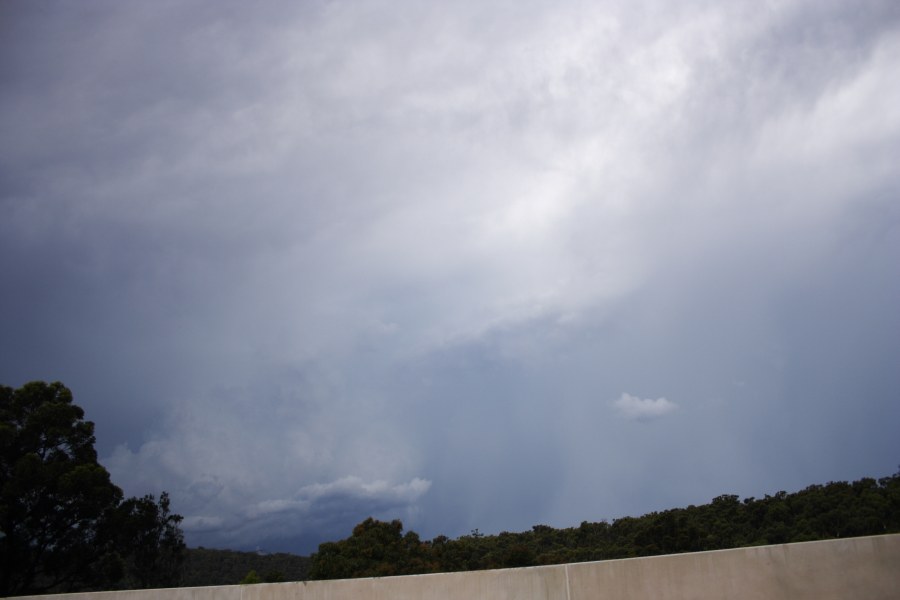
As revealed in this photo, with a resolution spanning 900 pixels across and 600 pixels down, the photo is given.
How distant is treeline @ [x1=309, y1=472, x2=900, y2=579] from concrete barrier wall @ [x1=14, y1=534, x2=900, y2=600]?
21.0m

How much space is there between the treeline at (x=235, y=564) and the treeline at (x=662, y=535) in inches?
446

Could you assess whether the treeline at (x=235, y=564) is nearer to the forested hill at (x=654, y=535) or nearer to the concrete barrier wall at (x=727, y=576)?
the forested hill at (x=654, y=535)

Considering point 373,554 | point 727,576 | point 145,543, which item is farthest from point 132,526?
point 727,576

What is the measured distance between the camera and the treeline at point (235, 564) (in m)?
41.6

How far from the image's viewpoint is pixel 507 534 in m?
41.0

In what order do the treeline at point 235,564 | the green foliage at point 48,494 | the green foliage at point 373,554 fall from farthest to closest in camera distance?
the treeline at point 235,564 < the green foliage at point 373,554 < the green foliage at point 48,494

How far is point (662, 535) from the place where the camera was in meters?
30.6

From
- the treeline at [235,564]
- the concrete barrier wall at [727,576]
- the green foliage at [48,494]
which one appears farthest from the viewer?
the treeline at [235,564]

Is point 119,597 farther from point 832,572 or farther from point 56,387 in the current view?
point 56,387

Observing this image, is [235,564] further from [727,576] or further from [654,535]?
[727,576]

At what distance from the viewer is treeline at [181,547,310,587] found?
4162 centimetres

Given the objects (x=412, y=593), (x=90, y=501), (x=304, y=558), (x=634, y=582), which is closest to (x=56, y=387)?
(x=90, y=501)

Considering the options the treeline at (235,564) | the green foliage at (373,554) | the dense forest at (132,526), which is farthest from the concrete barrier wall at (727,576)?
the treeline at (235,564)

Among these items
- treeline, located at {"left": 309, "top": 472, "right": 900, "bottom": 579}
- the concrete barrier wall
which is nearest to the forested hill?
treeline, located at {"left": 309, "top": 472, "right": 900, "bottom": 579}
